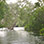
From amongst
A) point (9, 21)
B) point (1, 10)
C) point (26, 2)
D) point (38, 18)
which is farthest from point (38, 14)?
point (9, 21)

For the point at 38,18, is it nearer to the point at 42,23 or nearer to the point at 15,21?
the point at 42,23

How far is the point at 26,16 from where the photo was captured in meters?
45.0

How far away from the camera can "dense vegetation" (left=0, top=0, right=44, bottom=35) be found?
1013 inches

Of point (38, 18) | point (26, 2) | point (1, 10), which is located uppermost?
point (26, 2)

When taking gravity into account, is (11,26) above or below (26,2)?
below

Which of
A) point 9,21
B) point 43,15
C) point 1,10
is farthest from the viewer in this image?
point 9,21

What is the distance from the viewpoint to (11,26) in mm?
51625

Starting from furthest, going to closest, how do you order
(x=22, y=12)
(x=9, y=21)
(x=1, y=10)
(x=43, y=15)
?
(x=9, y=21), (x=22, y=12), (x=43, y=15), (x=1, y=10)

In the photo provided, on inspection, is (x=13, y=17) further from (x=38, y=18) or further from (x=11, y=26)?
(x=38, y=18)

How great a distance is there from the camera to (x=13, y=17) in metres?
52.5

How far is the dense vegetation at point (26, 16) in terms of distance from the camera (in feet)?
84.4

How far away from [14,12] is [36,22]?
26802 mm

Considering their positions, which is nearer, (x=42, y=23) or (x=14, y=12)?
(x=42, y=23)

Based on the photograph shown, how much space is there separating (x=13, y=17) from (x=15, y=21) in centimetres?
180
